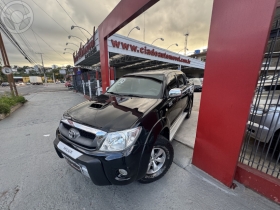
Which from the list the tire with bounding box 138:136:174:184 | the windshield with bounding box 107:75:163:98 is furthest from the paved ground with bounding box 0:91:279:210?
the windshield with bounding box 107:75:163:98

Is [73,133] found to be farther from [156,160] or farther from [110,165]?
[156,160]

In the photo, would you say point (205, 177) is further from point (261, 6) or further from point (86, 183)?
point (261, 6)

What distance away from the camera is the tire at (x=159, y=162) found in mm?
1882

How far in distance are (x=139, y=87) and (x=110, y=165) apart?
5.64 ft

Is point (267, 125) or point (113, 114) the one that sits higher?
point (113, 114)

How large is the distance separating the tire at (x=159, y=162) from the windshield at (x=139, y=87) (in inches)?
32.8

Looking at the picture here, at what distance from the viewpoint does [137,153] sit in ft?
4.91

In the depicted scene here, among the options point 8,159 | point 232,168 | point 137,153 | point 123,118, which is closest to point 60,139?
point 123,118

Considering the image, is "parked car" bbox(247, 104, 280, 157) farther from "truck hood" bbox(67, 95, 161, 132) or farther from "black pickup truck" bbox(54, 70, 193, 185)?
"truck hood" bbox(67, 95, 161, 132)

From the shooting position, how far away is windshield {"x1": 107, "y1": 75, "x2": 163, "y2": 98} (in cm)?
248

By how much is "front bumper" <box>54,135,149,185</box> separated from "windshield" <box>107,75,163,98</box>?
1219mm

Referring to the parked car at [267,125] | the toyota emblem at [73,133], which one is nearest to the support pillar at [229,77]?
the parked car at [267,125]

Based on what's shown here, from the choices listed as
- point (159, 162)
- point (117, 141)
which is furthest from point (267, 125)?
point (117, 141)

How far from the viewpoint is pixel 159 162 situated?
2.07 m
